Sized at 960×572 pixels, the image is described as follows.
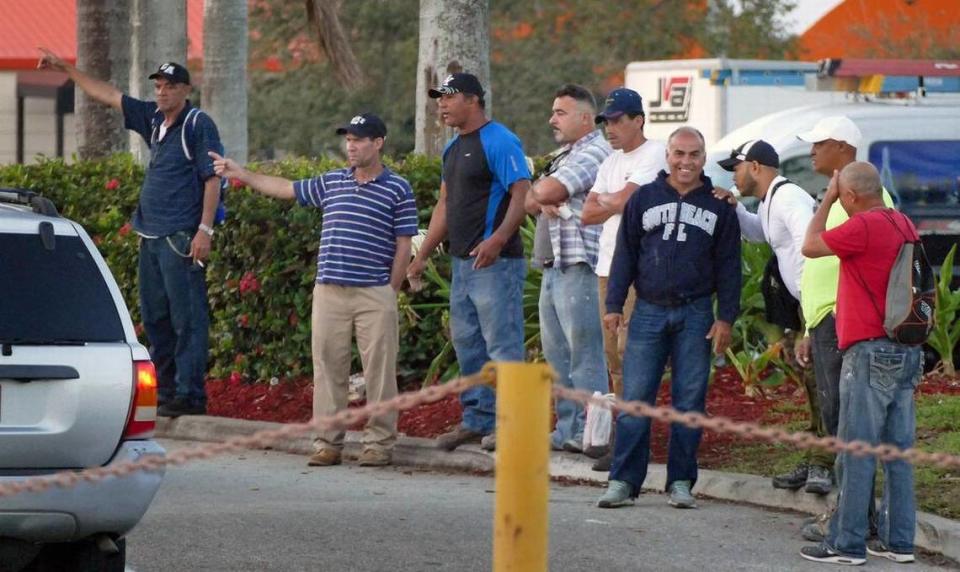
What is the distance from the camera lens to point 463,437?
35.3 ft

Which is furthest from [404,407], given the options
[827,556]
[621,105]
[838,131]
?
[621,105]

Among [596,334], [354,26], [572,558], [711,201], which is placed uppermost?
[354,26]

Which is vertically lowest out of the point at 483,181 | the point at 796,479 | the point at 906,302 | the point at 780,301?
the point at 796,479

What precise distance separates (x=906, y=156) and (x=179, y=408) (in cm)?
679

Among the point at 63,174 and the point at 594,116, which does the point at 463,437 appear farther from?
the point at 63,174

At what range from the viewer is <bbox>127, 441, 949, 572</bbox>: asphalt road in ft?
25.7

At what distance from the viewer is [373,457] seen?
10.8m

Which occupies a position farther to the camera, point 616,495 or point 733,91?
point 733,91

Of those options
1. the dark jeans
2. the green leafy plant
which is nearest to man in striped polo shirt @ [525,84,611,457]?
the dark jeans

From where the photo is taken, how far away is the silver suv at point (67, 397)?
6539 mm

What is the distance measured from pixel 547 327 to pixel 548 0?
34.4m

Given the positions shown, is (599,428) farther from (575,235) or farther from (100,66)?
(100,66)

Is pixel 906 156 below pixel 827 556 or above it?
above

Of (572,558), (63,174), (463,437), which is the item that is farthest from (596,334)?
(63,174)
